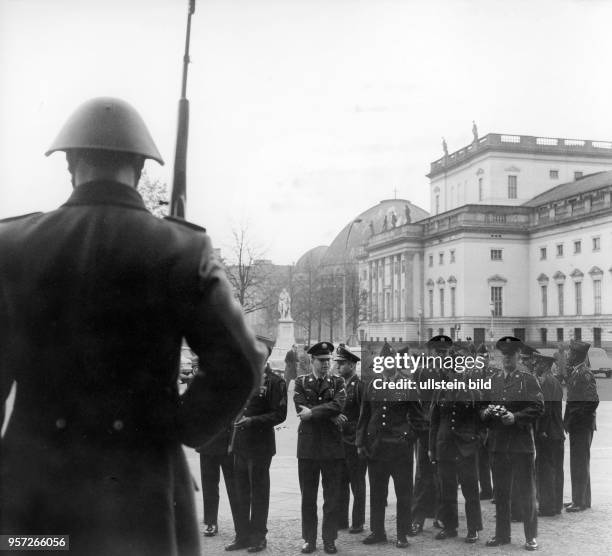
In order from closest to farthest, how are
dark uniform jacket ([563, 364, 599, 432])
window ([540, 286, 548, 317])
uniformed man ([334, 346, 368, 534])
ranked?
uniformed man ([334, 346, 368, 534]) < dark uniform jacket ([563, 364, 599, 432]) < window ([540, 286, 548, 317])

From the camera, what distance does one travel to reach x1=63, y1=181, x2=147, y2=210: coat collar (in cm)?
223

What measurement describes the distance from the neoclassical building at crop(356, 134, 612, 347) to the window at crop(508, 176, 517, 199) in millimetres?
147

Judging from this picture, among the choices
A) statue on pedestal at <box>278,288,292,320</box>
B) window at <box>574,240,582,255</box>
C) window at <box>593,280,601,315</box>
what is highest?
window at <box>574,240,582,255</box>

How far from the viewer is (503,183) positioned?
197 feet

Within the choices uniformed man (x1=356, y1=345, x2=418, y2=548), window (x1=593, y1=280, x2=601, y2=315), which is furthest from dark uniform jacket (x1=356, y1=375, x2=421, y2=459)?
window (x1=593, y1=280, x2=601, y2=315)

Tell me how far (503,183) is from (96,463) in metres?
60.3

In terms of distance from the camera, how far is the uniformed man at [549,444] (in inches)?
357

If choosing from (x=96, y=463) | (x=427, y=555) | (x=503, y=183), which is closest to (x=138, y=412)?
(x=96, y=463)

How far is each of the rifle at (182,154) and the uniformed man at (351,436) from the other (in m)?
5.26

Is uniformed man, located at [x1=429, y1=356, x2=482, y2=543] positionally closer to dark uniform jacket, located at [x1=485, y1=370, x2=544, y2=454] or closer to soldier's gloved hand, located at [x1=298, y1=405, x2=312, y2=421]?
dark uniform jacket, located at [x1=485, y1=370, x2=544, y2=454]

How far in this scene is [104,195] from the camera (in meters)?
2.23

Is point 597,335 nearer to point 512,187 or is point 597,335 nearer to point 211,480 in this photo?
point 512,187

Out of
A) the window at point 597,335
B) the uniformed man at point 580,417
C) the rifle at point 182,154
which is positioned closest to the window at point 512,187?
the window at point 597,335

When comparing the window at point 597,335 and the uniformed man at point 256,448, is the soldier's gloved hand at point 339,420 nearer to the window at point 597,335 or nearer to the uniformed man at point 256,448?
the uniformed man at point 256,448
